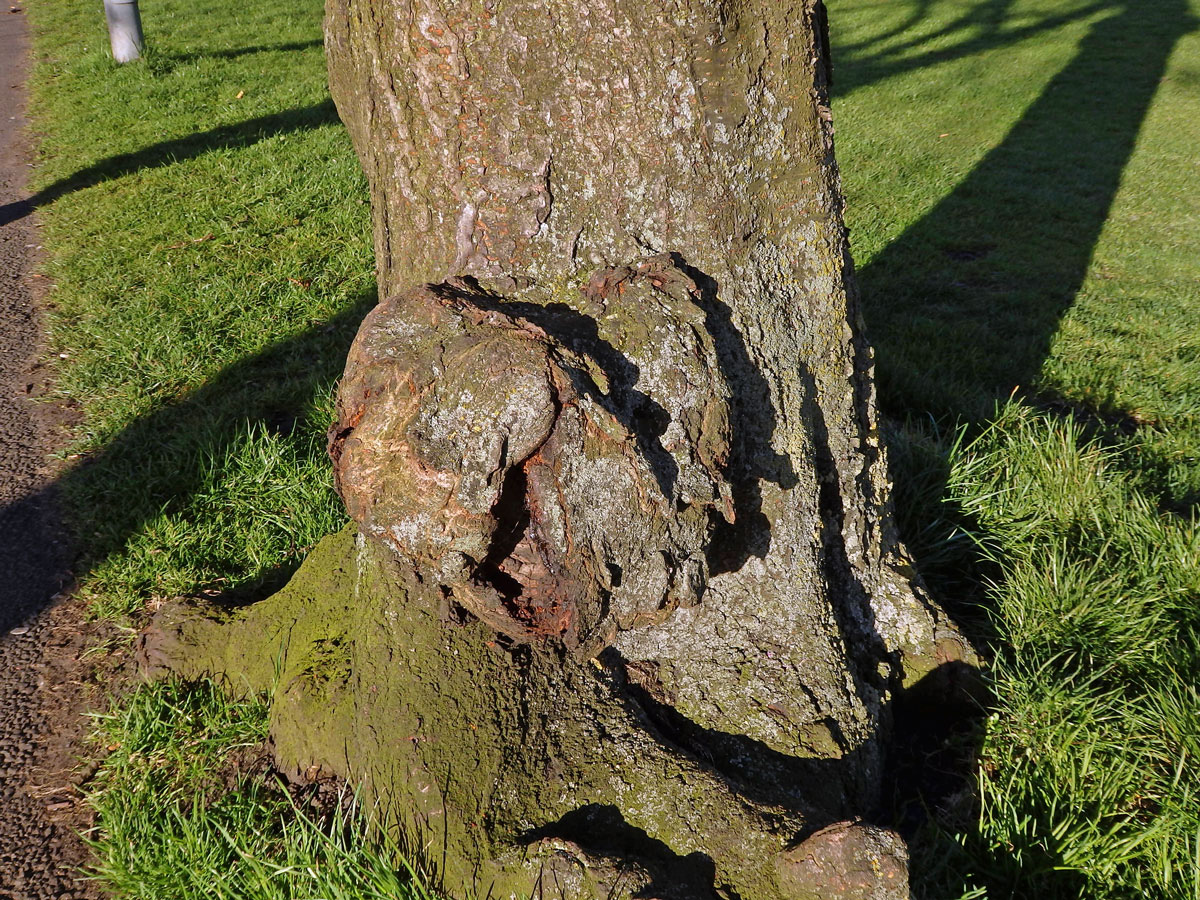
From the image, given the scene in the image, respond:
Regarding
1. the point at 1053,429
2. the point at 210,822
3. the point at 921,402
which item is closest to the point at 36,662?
the point at 210,822

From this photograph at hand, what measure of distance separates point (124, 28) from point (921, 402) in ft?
31.9

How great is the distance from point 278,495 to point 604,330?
2070 mm

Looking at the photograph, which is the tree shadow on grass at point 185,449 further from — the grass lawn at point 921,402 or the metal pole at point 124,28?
the metal pole at point 124,28

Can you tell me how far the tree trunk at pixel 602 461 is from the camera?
1743mm

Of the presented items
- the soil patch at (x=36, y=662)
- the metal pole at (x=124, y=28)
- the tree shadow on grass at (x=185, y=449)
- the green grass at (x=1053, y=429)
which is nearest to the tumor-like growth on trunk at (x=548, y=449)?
the green grass at (x=1053, y=429)

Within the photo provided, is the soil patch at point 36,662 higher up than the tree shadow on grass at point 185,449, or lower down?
lower down

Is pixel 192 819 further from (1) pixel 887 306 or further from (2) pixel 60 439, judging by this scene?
(1) pixel 887 306

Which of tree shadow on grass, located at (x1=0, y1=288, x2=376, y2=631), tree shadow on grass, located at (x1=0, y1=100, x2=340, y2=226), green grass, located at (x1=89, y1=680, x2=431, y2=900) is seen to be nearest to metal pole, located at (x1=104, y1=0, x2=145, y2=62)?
tree shadow on grass, located at (x1=0, y1=100, x2=340, y2=226)

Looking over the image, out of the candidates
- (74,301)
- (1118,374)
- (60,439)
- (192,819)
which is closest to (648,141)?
(192,819)

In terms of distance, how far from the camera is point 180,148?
25.3ft

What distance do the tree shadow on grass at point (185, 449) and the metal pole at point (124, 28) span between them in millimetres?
7183

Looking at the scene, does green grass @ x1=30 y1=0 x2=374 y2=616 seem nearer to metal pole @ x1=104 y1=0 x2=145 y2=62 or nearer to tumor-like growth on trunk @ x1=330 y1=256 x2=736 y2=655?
metal pole @ x1=104 y1=0 x2=145 y2=62

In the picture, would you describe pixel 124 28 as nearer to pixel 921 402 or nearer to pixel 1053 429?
pixel 921 402

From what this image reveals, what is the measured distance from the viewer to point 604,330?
187 cm
